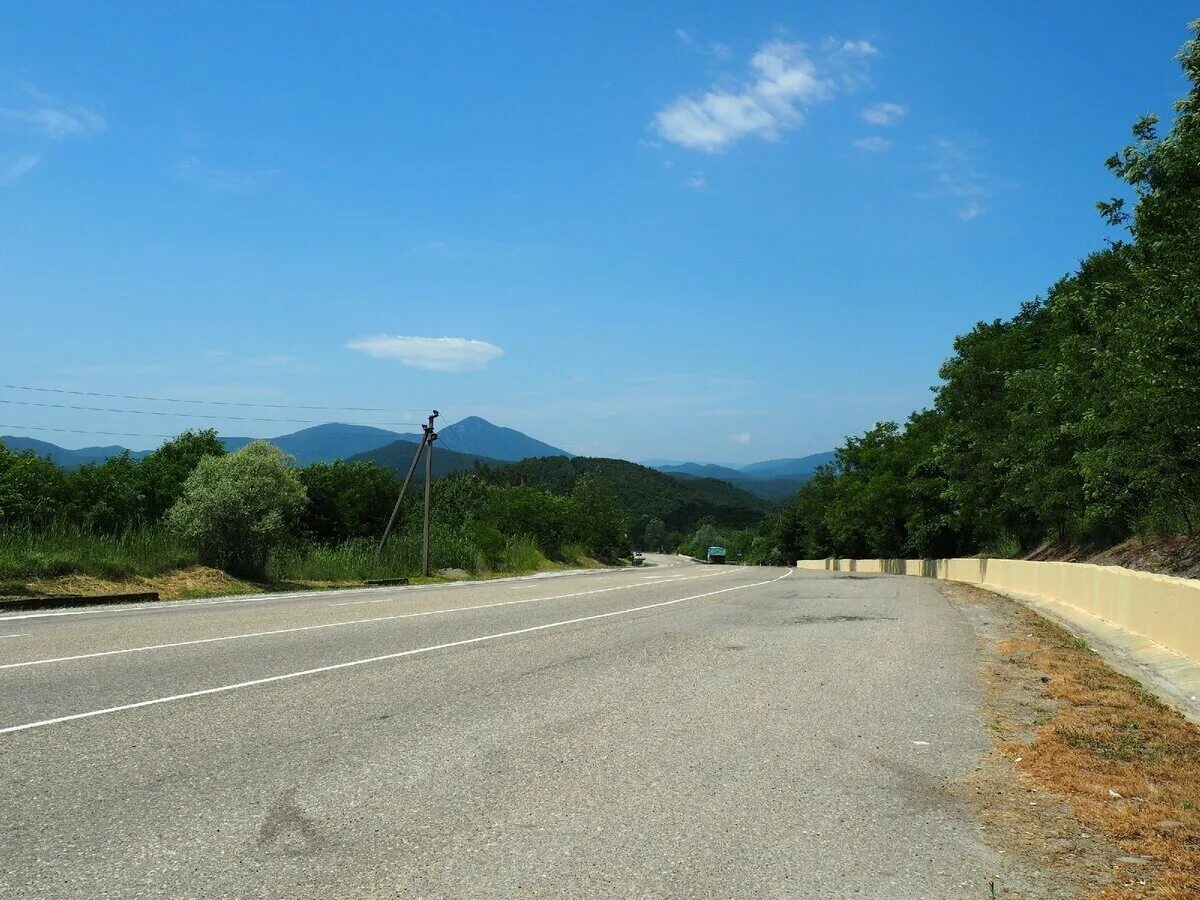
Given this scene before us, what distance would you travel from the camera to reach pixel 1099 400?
2967 centimetres

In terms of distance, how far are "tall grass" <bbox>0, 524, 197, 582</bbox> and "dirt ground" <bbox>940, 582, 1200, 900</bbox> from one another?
19.6 meters

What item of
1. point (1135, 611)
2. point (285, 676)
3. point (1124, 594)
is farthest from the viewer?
point (1124, 594)

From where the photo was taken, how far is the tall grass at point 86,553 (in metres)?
20.6

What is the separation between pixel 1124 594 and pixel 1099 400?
672 inches

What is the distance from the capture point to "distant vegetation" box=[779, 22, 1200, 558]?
21.3 m

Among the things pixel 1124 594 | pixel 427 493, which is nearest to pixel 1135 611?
pixel 1124 594

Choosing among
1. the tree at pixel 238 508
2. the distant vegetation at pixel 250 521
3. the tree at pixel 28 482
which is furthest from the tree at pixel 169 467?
the tree at pixel 238 508

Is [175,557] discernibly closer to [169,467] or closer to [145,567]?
[145,567]

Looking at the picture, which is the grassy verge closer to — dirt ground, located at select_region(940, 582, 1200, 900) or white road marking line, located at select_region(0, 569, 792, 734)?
white road marking line, located at select_region(0, 569, 792, 734)

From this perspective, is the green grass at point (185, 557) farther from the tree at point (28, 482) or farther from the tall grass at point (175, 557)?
the tree at point (28, 482)

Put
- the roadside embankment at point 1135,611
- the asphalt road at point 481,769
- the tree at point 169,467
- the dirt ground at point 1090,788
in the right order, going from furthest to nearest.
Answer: the tree at point 169,467
the roadside embankment at point 1135,611
the dirt ground at point 1090,788
the asphalt road at point 481,769

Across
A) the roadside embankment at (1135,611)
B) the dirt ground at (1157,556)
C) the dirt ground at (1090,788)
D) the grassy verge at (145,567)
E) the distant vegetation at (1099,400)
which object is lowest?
the grassy verge at (145,567)

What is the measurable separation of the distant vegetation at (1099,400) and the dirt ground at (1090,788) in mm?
13703

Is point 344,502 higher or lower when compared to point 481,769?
higher
